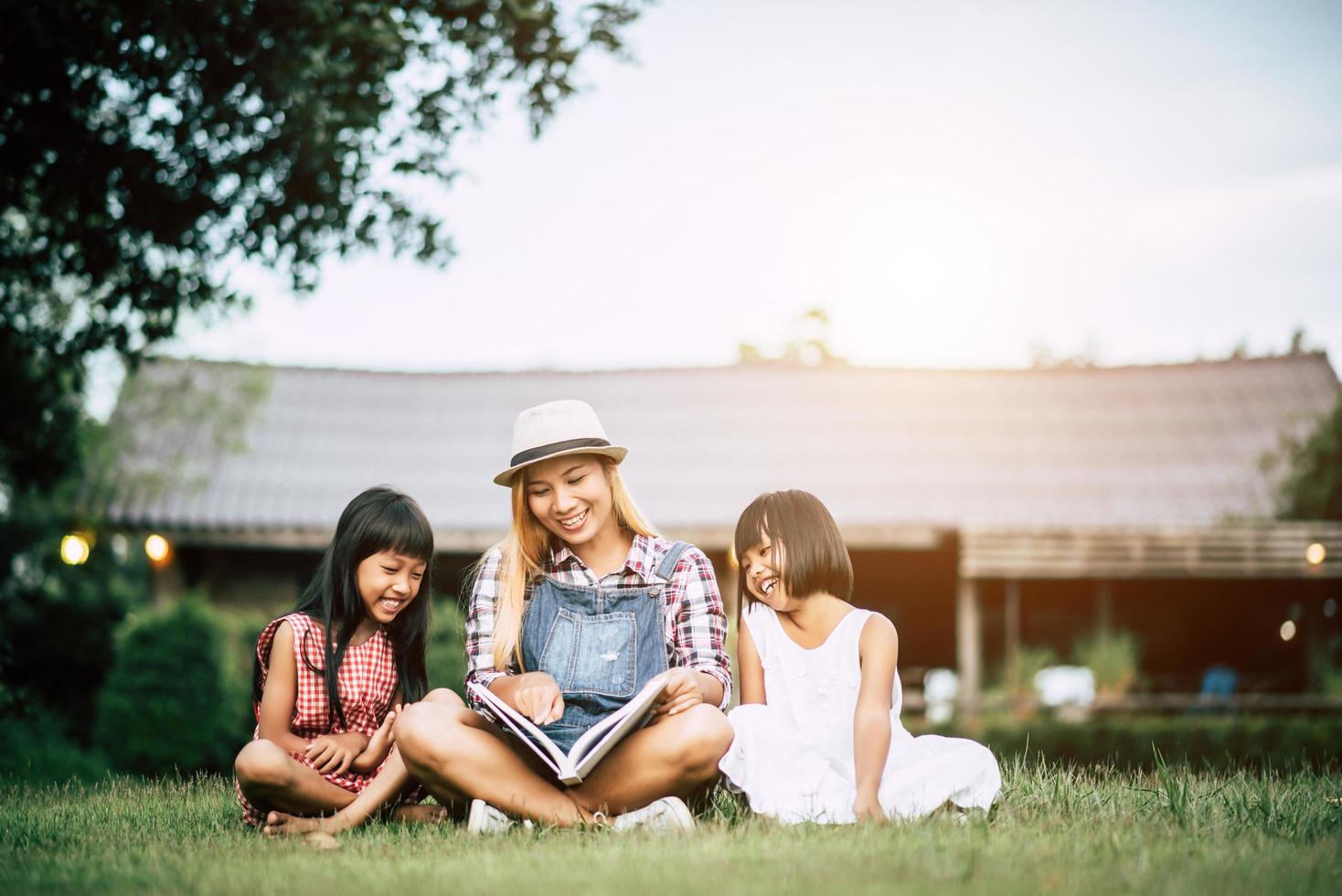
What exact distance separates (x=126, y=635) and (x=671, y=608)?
10.4m

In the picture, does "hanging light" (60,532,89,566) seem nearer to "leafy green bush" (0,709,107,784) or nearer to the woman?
"leafy green bush" (0,709,107,784)

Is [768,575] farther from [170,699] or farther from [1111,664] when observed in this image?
[1111,664]

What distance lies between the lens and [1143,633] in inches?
719

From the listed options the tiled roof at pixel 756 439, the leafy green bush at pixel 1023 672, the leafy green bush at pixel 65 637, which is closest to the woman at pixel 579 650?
the leafy green bush at pixel 65 637

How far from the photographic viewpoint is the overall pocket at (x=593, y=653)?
401 centimetres

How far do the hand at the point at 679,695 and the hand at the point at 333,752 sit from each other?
1142 millimetres

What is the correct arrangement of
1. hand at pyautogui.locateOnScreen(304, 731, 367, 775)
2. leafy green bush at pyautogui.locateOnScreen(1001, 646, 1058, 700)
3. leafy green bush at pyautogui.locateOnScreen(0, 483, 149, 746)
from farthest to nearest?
leafy green bush at pyautogui.locateOnScreen(0, 483, 149, 746) < leafy green bush at pyautogui.locateOnScreen(1001, 646, 1058, 700) < hand at pyautogui.locateOnScreen(304, 731, 367, 775)

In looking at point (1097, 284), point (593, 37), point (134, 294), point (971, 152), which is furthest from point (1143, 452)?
point (134, 294)

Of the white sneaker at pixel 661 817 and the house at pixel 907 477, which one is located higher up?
the house at pixel 907 477

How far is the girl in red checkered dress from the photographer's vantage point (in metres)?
4.03

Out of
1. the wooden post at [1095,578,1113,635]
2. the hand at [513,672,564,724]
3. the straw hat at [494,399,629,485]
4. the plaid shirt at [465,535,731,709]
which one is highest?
the straw hat at [494,399,629,485]

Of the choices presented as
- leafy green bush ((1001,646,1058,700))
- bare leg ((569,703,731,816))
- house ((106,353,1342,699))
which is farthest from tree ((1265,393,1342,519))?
bare leg ((569,703,731,816))

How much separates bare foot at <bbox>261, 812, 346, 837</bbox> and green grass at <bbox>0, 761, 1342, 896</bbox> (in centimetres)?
7

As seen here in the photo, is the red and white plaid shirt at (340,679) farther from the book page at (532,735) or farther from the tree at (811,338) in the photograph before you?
the tree at (811,338)
